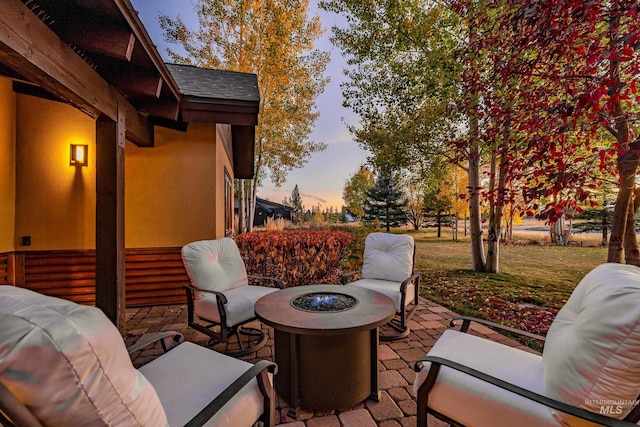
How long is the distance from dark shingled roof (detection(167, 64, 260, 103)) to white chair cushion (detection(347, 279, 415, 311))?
9.20ft

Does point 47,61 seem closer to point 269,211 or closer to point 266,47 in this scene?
point 266,47

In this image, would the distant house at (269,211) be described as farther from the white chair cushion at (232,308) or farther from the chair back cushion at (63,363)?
the chair back cushion at (63,363)

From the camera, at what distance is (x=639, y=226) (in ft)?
23.7

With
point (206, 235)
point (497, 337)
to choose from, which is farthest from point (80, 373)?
point (206, 235)

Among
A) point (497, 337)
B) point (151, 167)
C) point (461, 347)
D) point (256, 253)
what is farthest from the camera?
point (256, 253)

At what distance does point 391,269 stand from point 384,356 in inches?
45.7

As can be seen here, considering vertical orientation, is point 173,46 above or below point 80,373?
above

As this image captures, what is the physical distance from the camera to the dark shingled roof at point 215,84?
388cm

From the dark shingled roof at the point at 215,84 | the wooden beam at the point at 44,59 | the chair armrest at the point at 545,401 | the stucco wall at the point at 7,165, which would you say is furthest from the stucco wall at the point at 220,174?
the chair armrest at the point at 545,401

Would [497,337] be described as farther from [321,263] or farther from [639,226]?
[639,226]

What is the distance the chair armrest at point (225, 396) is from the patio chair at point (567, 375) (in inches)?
33.1

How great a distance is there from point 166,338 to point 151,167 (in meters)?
3.11

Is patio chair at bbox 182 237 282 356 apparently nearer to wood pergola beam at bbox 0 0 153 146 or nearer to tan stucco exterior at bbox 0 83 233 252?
tan stucco exterior at bbox 0 83 233 252

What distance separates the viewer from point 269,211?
85.8 ft
